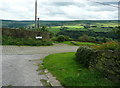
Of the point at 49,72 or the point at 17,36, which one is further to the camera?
the point at 17,36

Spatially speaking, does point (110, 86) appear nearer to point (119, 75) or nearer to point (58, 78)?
point (119, 75)

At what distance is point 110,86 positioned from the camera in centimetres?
475

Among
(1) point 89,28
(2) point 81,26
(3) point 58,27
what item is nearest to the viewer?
(1) point 89,28

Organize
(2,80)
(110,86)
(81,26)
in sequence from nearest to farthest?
(110,86)
(2,80)
(81,26)

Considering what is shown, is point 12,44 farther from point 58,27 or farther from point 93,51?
point 58,27

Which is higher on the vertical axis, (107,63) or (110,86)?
(107,63)

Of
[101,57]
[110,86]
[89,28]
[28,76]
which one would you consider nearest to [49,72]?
[28,76]

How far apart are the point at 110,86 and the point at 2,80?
3.63m

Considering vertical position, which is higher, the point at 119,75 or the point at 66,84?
the point at 119,75

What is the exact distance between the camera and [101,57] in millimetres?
6062

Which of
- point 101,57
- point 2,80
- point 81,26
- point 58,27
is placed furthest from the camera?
point 58,27

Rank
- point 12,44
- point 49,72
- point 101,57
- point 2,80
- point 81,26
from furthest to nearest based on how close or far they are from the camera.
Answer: point 81,26 < point 12,44 < point 49,72 < point 101,57 < point 2,80

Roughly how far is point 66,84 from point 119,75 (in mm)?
1709

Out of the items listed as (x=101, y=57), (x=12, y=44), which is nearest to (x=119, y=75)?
(x=101, y=57)
